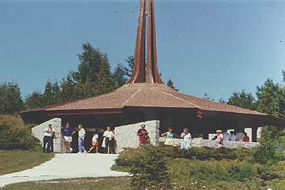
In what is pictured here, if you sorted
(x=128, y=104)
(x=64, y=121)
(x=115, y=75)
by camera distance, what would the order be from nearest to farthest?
(x=128, y=104), (x=64, y=121), (x=115, y=75)

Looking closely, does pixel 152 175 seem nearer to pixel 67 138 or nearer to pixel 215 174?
pixel 215 174

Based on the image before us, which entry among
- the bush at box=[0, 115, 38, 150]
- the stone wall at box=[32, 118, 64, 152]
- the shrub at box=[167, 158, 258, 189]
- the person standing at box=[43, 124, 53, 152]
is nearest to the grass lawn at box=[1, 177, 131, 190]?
the shrub at box=[167, 158, 258, 189]

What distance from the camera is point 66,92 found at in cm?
5338

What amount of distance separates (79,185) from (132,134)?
36.2 ft

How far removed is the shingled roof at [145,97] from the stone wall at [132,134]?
6.09ft

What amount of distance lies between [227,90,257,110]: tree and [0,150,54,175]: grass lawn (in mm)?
35530

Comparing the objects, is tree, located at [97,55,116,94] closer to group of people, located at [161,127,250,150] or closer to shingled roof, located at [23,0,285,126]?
shingled roof, located at [23,0,285,126]

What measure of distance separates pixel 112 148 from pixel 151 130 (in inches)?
103

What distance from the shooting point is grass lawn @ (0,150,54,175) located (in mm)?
21809

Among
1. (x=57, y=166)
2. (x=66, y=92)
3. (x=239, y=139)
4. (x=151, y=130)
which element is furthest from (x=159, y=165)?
(x=66, y=92)

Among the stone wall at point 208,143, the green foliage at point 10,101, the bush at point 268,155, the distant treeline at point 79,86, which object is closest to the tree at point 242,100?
the distant treeline at point 79,86

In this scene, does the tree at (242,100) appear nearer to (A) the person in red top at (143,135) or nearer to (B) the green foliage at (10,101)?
(B) the green foliage at (10,101)

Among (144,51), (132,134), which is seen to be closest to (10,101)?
(144,51)

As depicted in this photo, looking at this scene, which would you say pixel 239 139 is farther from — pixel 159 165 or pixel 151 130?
pixel 159 165
